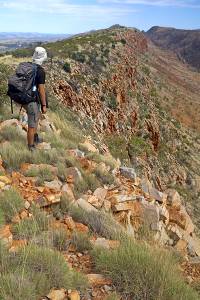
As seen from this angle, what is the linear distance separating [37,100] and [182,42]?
14646 cm

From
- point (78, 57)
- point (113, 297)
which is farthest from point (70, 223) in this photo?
point (78, 57)

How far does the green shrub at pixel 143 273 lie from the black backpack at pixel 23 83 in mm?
3880

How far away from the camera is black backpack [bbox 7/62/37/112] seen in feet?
24.5

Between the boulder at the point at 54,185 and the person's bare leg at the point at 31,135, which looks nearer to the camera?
the boulder at the point at 54,185

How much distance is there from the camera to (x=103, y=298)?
3949mm

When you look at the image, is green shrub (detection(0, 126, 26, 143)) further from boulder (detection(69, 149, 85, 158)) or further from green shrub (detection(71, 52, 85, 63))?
green shrub (detection(71, 52, 85, 63))

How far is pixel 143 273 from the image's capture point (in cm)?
404

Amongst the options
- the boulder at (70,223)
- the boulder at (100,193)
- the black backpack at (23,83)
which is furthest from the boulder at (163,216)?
the black backpack at (23,83)

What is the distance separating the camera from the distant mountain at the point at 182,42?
416ft

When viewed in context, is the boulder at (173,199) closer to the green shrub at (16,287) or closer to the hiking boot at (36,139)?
the hiking boot at (36,139)

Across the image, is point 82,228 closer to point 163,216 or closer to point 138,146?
point 163,216

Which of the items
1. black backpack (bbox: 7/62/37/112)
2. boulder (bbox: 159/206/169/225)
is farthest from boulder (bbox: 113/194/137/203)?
black backpack (bbox: 7/62/37/112)

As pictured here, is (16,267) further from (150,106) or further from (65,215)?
(150,106)

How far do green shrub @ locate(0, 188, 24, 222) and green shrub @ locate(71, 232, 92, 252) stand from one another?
751 mm
